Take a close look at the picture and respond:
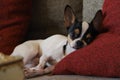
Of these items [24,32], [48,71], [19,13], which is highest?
[19,13]

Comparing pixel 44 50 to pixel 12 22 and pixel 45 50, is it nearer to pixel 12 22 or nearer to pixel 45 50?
pixel 45 50

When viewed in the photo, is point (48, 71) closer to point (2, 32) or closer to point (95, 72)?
point (95, 72)

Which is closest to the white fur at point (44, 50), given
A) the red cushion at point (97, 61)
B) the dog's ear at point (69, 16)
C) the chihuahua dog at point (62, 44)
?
the chihuahua dog at point (62, 44)

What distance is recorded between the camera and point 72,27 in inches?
55.4

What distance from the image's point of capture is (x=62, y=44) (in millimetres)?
1486

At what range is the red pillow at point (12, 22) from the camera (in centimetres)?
157

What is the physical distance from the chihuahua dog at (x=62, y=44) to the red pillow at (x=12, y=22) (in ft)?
0.44

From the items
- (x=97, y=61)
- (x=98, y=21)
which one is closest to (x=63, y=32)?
(x=98, y=21)

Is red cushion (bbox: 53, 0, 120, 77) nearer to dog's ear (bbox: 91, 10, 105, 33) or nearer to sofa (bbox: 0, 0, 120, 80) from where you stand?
sofa (bbox: 0, 0, 120, 80)

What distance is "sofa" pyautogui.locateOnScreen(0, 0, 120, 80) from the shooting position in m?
0.89

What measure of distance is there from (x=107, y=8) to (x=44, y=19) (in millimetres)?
545

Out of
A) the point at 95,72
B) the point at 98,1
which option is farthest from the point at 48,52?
the point at 95,72

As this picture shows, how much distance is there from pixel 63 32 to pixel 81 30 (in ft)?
1.18

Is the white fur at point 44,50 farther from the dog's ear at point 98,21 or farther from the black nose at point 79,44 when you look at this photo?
the dog's ear at point 98,21
